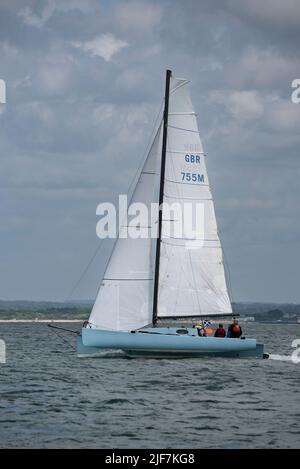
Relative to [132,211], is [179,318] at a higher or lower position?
lower

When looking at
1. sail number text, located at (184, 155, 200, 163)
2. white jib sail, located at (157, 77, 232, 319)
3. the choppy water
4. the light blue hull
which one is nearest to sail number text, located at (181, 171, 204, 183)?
white jib sail, located at (157, 77, 232, 319)

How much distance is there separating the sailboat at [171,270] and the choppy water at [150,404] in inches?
39.4

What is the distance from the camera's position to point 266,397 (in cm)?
3500

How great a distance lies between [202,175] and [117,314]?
8.08m

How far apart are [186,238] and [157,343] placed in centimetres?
566

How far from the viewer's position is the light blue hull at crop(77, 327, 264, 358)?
45812 millimetres

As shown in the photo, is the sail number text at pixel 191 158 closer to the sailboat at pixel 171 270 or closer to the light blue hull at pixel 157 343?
the sailboat at pixel 171 270

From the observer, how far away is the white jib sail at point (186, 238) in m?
48.0

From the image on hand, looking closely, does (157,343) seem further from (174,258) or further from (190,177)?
(190,177)

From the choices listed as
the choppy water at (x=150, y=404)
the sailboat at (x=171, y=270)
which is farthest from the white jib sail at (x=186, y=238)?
the choppy water at (x=150, y=404)

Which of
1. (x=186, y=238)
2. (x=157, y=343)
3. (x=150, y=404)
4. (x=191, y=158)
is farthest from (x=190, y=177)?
(x=150, y=404)

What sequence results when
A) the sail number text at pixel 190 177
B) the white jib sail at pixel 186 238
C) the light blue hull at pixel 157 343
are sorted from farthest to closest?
the sail number text at pixel 190 177, the white jib sail at pixel 186 238, the light blue hull at pixel 157 343
